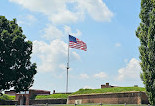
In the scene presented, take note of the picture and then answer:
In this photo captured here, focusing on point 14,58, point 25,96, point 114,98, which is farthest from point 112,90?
point 25,96

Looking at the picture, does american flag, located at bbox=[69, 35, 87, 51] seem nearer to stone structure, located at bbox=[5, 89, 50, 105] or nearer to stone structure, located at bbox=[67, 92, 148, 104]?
stone structure, located at bbox=[67, 92, 148, 104]

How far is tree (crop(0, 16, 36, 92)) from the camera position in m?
29.4

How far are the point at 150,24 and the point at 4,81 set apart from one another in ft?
70.6

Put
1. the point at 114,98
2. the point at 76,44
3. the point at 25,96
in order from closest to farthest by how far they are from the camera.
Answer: the point at 114,98
the point at 76,44
the point at 25,96

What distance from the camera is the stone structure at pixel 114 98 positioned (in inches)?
1266

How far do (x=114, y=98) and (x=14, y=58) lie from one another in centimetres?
1751

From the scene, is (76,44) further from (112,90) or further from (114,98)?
(114,98)

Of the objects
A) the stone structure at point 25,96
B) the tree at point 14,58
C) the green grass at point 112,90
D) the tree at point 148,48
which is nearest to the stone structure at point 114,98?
the green grass at point 112,90

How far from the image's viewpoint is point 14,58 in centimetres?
2983

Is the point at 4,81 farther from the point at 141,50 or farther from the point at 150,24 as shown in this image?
the point at 150,24

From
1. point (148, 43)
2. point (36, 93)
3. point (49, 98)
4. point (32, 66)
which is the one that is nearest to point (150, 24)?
point (148, 43)

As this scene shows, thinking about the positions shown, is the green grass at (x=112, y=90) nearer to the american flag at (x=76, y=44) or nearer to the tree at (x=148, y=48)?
the american flag at (x=76, y=44)

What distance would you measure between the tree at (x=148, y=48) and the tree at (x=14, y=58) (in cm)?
1745

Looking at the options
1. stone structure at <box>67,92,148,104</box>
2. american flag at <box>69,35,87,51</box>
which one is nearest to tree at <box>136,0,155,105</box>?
stone structure at <box>67,92,148,104</box>
